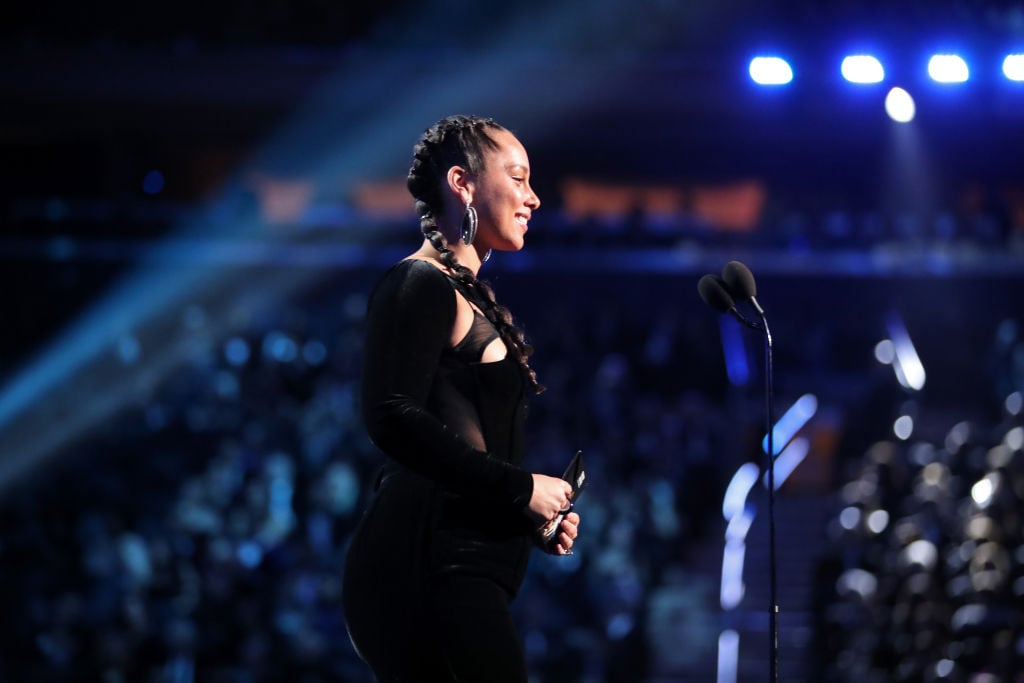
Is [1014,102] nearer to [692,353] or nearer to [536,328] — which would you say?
[692,353]

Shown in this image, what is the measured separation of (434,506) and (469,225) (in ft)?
1.35

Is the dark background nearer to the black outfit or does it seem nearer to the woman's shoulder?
the black outfit

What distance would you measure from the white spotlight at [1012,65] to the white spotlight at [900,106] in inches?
36.4

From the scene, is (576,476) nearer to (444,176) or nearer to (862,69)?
(444,176)

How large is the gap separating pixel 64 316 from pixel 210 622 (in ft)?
21.2

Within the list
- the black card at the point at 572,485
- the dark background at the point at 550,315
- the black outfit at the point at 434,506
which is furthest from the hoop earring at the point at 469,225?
the dark background at the point at 550,315

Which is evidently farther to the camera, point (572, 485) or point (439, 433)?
point (572, 485)

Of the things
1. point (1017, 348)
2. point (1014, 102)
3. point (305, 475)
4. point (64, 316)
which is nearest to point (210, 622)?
point (305, 475)

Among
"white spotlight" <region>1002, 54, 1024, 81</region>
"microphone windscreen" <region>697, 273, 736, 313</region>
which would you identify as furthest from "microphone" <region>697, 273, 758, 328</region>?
"white spotlight" <region>1002, 54, 1024, 81</region>

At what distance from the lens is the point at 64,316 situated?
492 inches

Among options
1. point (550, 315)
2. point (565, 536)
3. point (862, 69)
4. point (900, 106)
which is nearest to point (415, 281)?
point (565, 536)

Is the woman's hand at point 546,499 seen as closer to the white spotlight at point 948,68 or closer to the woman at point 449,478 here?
the woman at point 449,478

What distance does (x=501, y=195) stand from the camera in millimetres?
1890

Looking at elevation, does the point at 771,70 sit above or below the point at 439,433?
above
